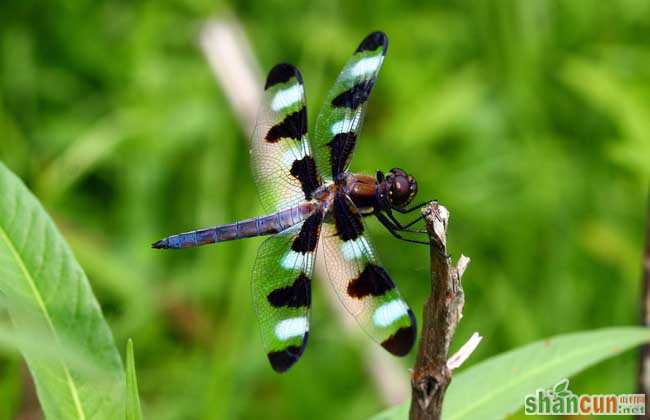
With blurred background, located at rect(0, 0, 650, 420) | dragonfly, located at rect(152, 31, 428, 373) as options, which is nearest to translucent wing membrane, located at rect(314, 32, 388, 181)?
dragonfly, located at rect(152, 31, 428, 373)

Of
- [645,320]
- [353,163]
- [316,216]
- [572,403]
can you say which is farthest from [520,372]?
[353,163]

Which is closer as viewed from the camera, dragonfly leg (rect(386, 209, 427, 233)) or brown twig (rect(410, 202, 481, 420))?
brown twig (rect(410, 202, 481, 420))

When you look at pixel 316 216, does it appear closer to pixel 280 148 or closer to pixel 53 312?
pixel 280 148

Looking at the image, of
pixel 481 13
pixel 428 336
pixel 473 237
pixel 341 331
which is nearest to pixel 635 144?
pixel 473 237

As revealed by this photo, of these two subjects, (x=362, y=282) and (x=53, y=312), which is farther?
(x=362, y=282)

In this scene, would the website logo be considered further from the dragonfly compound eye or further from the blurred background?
the blurred background

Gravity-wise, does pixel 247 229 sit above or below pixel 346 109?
below
